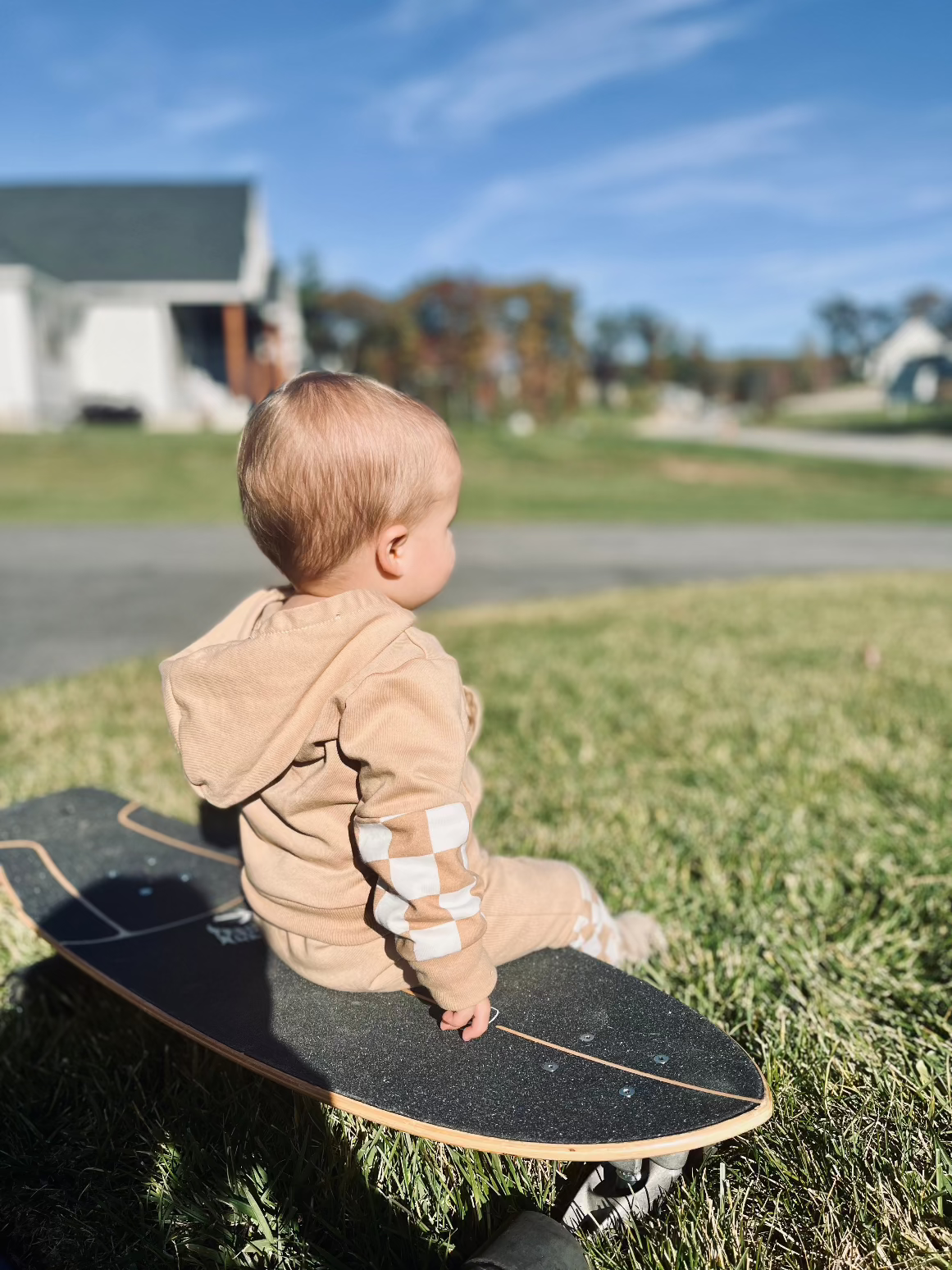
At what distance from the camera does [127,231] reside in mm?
27234

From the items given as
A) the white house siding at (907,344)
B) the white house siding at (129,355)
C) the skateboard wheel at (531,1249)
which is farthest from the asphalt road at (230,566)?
the white house siding at (907,344)

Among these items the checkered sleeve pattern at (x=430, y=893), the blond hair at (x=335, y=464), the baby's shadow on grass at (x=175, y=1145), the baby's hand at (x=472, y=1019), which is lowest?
the baby's shadow on grass at (x=175, y=1145)

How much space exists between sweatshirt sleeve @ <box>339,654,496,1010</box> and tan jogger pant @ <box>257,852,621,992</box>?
22 centimetres

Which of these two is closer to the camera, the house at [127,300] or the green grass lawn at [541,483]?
the green grass lawn at [541,483]

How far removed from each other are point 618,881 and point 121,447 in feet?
60.7

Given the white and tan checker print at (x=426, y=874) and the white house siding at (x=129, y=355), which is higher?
the white house siding at (x=129, y=355)

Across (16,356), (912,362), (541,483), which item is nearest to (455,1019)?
(541,483)

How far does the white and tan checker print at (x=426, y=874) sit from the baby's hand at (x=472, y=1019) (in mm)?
135

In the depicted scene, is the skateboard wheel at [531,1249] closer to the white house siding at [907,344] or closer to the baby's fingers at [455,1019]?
the baby's fingers at [455,1019]

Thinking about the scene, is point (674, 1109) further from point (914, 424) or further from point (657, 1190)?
point (914, 424)

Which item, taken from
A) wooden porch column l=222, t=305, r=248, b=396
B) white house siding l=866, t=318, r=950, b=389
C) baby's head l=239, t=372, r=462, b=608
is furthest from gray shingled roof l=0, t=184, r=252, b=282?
white house siding l=866, t=318, r=950, b=389

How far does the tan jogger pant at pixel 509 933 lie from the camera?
1.87 m

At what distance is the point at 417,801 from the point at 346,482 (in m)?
0.53

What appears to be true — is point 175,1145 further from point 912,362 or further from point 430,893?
point 912,362
